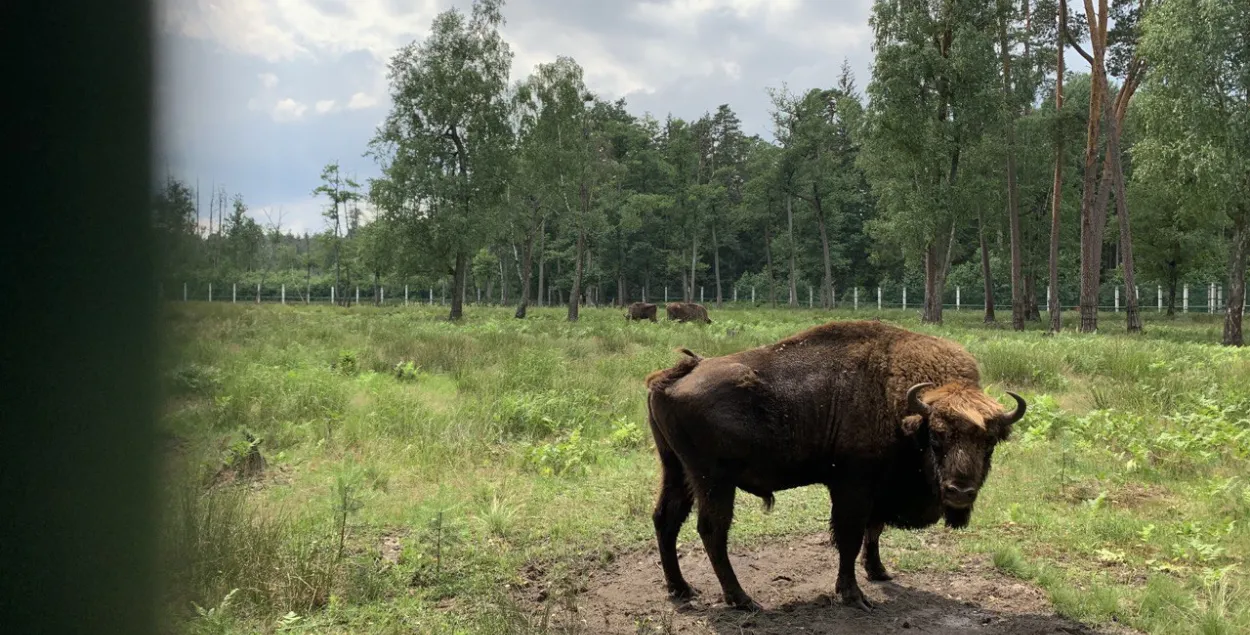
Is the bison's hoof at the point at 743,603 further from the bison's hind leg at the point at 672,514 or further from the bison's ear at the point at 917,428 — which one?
the bison's ear at the point at 917,428

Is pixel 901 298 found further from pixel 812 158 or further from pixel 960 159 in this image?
pixel 960 159

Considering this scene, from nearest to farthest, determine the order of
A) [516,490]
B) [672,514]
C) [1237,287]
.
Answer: [672,514]
[516,490]
[1237,287]

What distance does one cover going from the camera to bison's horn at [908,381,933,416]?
4.02m

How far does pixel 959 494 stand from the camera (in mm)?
3771

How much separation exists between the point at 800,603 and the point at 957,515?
119 cm

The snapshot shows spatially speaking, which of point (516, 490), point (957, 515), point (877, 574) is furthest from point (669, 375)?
point (516, 490)

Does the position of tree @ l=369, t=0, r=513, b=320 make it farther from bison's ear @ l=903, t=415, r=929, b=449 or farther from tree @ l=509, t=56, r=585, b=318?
bison's ear @ l=903, t=415, r=929, b=449

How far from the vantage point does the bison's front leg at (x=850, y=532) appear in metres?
4.33

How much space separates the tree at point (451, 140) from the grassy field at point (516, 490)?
60.6ft

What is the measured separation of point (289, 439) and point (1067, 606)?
25.6 ft

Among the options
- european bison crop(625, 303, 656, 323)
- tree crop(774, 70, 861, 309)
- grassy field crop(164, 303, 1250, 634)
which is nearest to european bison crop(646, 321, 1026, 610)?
grassy field crop(164, 303, 1250, 634)

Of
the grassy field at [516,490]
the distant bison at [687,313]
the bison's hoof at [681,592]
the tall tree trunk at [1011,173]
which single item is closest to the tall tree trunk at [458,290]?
the distant bison at [687,313]

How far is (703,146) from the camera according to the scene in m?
71.5

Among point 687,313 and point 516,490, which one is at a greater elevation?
point 687,313
